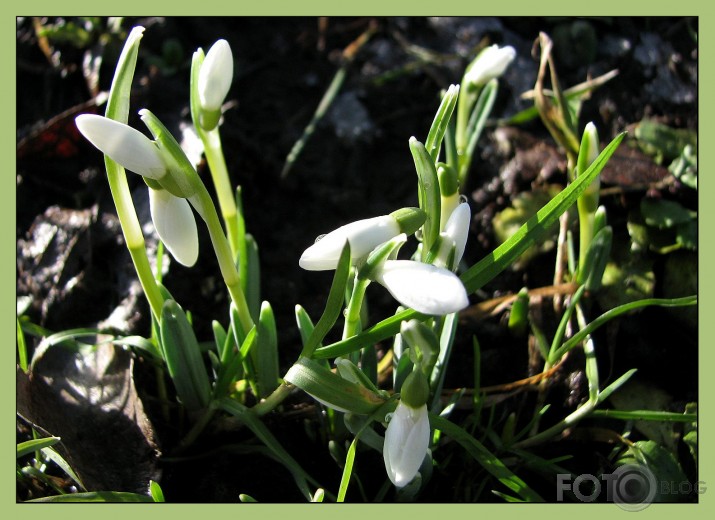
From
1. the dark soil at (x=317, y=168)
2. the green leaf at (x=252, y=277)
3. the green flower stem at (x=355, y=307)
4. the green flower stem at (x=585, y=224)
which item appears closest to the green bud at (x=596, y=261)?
the green flower stem at (x=585, y=224)

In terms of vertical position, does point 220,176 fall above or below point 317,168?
above

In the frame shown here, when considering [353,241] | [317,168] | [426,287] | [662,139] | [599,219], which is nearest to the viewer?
[426,287]

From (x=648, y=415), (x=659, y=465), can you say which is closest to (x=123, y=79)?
(x=648, y=415)

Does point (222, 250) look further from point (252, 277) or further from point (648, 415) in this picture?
point (648, 415)

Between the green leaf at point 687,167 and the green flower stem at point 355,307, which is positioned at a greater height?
the green flower stem at point 355,307

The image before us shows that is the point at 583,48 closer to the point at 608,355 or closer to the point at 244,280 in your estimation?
the point at 608,355

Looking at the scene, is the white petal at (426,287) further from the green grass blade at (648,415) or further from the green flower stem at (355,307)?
the green grass blade at (648,415)
